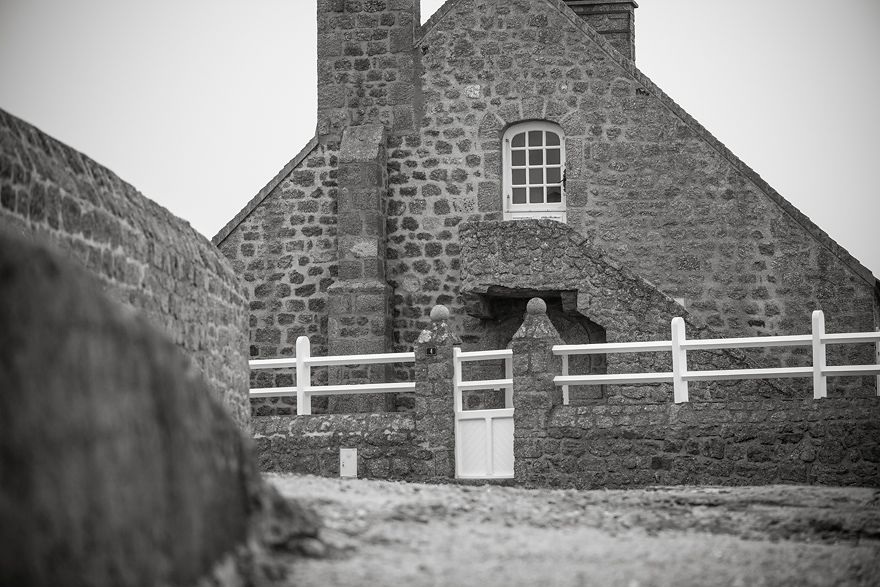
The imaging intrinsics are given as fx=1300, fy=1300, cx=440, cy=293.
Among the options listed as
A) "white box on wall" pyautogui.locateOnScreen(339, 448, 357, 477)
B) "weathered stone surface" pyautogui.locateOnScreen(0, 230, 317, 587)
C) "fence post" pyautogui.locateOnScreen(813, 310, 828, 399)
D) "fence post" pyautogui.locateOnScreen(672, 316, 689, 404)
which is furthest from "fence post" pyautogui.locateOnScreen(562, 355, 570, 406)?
"weathered stone surface" pyautogui.locateOnScreen(0, 230, 317, 587)

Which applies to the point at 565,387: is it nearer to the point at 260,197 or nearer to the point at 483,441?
the point at 483,441

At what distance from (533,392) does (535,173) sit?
5.39 m

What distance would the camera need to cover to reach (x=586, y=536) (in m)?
7.10

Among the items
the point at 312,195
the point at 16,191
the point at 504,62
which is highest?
the point at 504,62

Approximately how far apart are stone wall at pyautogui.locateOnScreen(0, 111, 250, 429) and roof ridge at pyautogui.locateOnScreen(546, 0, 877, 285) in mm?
8812

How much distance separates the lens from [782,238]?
17.5 metres

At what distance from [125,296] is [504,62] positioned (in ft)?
37.7

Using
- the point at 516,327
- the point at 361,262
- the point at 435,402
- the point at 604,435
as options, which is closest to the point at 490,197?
the point at 516,327

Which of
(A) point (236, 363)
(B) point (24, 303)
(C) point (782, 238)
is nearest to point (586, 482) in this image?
(A) point (236, 363)

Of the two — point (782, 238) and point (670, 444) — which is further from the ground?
point (782, 238)

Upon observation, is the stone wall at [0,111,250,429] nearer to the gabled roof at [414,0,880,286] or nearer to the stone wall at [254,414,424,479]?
the stone wall at [254,414,424,479]

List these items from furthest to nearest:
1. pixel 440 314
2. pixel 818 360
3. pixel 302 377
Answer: pixel 302 377
pixel 440 314
pixel 818 360

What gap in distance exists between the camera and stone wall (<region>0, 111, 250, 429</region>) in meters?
6.56

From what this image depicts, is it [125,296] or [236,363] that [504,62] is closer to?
[236,363]
